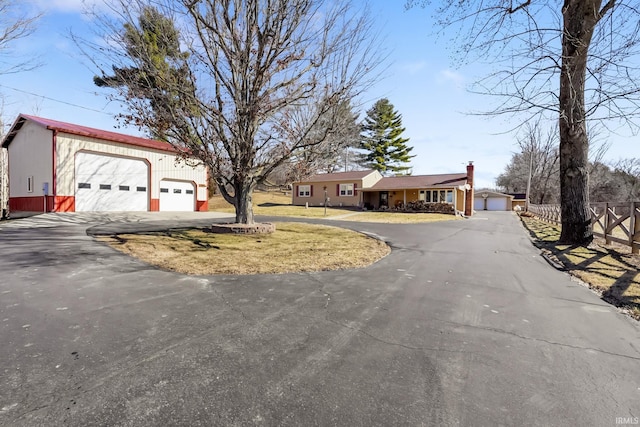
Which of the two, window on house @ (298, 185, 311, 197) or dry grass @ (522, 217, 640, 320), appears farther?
window on house @ (298, 185, 311, 197)

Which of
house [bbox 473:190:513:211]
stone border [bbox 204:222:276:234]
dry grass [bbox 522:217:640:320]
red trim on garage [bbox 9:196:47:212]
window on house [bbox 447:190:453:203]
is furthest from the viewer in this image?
house [bbox 473:190:513:211]

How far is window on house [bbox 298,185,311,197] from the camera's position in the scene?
37281mm

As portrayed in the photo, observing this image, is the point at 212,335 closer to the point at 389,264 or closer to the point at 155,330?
the point at 155,330

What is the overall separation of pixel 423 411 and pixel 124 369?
2296 millimetres

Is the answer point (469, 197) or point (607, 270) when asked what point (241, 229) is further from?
point (469, 197)

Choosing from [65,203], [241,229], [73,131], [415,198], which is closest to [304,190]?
[415,198]

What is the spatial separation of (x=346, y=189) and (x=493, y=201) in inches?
1354

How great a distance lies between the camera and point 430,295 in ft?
15.2

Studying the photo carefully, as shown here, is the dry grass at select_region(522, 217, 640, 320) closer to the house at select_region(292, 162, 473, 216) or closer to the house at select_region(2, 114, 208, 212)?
the house at select_region(2, 114, 208, 212)

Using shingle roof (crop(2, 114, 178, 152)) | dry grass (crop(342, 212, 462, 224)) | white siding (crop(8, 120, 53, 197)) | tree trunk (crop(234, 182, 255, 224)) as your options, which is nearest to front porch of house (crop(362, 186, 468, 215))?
dry grass (crop(342, 212, 462, 224))

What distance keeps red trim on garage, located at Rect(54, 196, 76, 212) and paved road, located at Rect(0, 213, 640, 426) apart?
1264cm

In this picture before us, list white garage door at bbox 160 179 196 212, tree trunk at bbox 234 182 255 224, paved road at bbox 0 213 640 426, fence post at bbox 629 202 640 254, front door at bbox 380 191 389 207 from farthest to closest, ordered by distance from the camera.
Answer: front door at bbox 380 191 389 207
white garage door at bbox 160 179 196 212
tree trunk at bbox 234 182 255 224
fence post at bbox 629 202 640 254
paved road at bbox 0 213 640 426

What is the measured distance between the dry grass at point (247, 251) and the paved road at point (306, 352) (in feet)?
2.88

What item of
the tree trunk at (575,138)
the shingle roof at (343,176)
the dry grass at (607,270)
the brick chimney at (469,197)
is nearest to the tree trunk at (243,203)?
the dry grass at (607,270)
